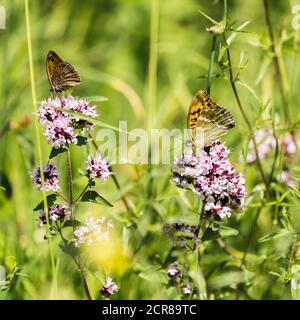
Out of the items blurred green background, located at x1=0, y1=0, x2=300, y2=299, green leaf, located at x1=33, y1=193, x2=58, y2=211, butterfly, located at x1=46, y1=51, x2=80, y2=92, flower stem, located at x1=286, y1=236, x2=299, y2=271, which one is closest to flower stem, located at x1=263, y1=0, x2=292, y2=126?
blurred green background, located at x1=0, y1=0, x2=300, y2=299

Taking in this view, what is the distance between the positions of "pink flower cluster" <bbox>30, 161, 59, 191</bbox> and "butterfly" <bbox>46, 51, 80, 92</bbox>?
0.67ft

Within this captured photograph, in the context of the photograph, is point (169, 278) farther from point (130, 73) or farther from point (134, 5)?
point (134, 5)

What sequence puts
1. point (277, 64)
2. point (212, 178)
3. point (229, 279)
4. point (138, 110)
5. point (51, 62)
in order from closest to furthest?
point (212, 178), point (51, 62), point (229, 279), point (277, 64), point (138, 110)

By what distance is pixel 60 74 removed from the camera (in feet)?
6.42

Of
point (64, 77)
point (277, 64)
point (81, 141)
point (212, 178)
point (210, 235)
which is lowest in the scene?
point (210, 235)

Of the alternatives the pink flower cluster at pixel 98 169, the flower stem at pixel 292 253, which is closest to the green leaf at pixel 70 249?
the pink flower cluster at pixel 98 169

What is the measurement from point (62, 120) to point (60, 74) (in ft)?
0.51

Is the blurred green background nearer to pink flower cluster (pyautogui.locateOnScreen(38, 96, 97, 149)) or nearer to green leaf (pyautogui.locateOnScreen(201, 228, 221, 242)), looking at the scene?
green leaf (pyautogui.locateOnScreen(201, 228, 221, 242))

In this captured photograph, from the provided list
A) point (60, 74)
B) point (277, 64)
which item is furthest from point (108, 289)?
point (277, 64)

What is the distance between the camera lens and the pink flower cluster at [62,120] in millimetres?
1862

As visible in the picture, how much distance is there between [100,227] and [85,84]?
63.9 inches

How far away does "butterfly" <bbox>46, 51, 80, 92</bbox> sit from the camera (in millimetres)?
1948

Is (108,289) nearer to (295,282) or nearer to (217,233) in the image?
(217,233)
